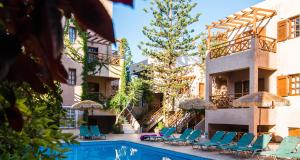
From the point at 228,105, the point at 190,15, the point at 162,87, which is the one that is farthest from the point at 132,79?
the point at 228,105

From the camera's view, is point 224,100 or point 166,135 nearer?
point 166,135

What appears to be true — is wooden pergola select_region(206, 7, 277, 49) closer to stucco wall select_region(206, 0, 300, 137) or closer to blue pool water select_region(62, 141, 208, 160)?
stucco wall select_region(206, 0, 300, 137)

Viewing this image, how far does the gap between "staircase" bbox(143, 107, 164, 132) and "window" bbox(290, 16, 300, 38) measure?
13.2m

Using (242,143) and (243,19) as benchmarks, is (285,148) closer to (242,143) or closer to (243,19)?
(242,143)

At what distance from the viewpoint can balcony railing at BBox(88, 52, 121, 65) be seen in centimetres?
2406

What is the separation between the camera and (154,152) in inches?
608

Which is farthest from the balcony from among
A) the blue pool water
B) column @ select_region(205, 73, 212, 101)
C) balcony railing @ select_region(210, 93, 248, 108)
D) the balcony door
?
the blue pool water

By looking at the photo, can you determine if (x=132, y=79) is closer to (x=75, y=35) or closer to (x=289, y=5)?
(x=75, y=35)

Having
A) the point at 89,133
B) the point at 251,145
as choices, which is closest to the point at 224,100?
the point at 251,145

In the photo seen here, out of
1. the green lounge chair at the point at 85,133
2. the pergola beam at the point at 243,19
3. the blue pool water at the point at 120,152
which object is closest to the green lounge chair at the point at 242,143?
the blue pool water at the point at 120,152

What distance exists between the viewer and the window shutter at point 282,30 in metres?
16.1

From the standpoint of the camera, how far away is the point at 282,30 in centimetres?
1642

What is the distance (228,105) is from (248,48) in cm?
369

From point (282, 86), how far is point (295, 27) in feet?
9.92
